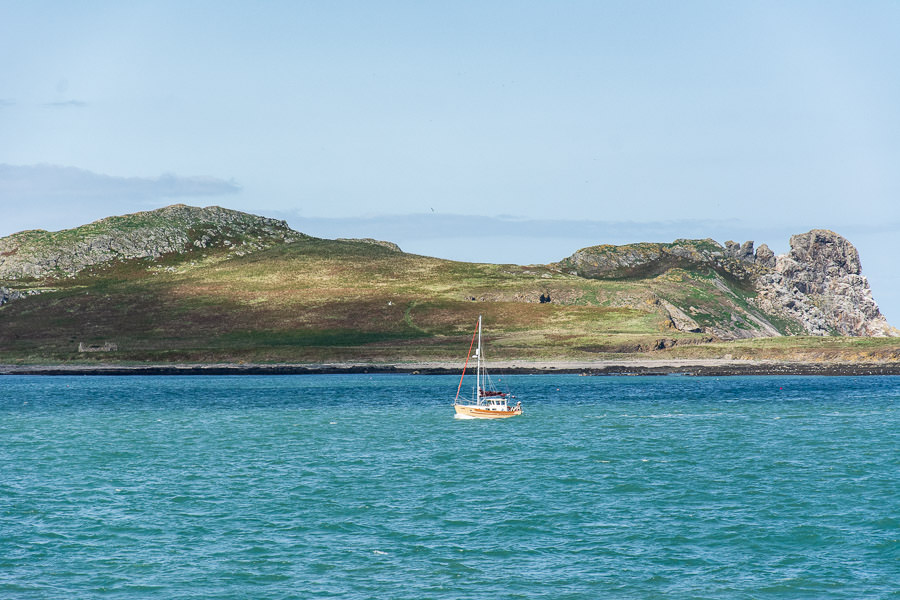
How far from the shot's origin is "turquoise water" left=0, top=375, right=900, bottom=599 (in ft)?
98.9

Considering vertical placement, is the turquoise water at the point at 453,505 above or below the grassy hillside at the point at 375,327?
below

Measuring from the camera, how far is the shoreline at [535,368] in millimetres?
141875

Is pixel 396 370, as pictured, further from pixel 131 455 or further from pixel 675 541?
pixel 675 541

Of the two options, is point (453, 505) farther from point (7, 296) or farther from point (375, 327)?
point (7, 296)

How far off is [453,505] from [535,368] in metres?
101

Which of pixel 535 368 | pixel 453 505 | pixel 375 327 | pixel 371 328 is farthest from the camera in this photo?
pixel 375 327

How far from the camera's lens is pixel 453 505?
140 ft

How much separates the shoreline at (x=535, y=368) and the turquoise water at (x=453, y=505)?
54.5 meters

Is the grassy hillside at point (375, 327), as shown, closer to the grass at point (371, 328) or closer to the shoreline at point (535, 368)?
the grass at point (371, 328)

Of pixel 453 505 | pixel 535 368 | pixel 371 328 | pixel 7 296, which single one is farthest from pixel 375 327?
pixel 453 505

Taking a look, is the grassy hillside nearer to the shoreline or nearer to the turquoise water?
the shoreline

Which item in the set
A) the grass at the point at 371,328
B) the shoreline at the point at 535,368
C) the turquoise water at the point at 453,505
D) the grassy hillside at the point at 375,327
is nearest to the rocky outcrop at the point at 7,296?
the grassy hillside at the point at 375,327

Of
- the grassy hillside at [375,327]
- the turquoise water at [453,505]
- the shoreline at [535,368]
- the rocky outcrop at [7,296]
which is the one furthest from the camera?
the rocky outcrop at [7,296]

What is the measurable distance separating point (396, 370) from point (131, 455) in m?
87.8
